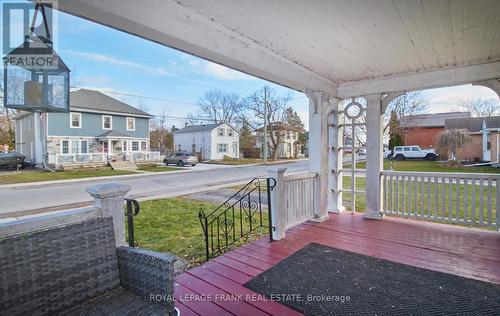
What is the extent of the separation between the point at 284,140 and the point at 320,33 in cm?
2797

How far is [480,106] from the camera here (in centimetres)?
2389

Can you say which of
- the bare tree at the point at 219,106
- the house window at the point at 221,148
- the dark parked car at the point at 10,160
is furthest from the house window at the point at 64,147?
the bare tree at the point at 219,106

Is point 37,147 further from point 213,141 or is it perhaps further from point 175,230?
point 175,230

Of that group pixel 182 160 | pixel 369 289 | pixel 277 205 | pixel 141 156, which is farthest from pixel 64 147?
pixel 369 289

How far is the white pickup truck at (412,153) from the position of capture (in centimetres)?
2055

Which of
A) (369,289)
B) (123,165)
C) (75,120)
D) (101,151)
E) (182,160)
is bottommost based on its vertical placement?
(369,289)

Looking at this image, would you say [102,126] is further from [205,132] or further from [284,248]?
[284,248]

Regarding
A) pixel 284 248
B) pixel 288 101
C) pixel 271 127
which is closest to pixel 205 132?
pixel 271 127

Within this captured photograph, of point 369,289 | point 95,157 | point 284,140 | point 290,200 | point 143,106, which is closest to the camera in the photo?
point 369,289

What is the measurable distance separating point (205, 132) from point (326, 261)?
2554 centimetres

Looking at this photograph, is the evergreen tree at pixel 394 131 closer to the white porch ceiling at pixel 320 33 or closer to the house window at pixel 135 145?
the white porch ceiling at pixel 320 33

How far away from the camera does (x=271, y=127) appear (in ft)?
85.1

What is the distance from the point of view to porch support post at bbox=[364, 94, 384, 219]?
14.3ft

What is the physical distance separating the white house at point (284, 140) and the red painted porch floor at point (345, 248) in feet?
73.5
